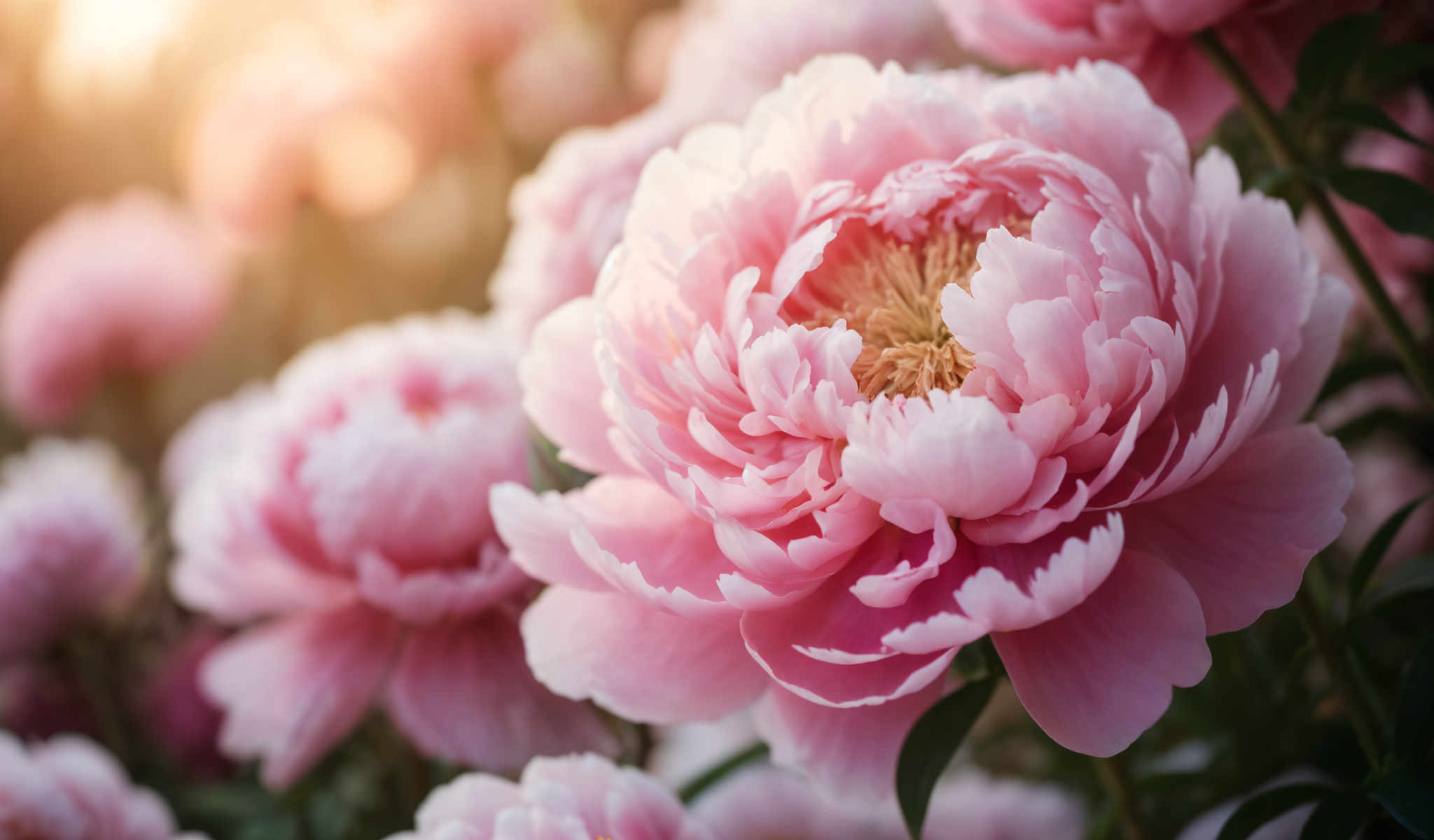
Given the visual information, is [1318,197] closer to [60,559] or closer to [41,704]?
[60,559]

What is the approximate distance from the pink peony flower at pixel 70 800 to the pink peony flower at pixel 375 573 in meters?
0.04

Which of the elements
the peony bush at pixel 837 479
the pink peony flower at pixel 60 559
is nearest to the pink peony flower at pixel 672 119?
the peony bush at pixel 837 479

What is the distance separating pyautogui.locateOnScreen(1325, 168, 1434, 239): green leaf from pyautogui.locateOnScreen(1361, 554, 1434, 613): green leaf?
3.8 inches

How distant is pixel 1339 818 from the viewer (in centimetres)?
29

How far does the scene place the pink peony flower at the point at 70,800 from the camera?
38 cm

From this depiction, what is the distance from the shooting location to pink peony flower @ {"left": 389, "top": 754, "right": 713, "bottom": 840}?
28 centimetres

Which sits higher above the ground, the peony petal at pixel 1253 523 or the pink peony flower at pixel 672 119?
the pink peony flower at pixel 672 119

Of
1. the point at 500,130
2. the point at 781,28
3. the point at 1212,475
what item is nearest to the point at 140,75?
the point at 500,130

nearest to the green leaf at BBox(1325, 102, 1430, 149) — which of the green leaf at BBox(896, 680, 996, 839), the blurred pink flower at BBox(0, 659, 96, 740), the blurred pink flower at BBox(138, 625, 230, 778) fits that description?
the green leaf at BBox(896, 680, 996, 839)

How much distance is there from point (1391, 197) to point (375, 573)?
13.4 inches

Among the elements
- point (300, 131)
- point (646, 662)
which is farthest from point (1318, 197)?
point (300, 131)

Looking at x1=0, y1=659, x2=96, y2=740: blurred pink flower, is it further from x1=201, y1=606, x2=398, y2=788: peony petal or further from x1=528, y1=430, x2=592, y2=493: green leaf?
x1=528, y1=430, x2=592, y2=493: green leaf

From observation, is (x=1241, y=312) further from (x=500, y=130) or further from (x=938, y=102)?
(x=500, y=130)

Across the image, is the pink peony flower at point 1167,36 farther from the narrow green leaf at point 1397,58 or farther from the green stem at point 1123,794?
the green stem at point 1123,794
